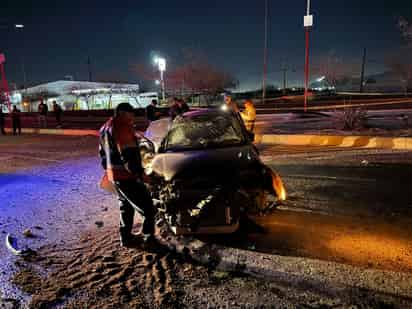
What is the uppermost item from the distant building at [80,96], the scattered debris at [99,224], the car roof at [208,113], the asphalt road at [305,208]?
the distant building at [80,96]

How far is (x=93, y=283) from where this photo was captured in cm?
315

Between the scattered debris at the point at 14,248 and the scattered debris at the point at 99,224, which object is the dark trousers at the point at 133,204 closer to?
the scattered debris at the point at 99,224

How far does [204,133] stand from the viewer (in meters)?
5.63

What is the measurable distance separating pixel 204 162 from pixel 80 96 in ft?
130

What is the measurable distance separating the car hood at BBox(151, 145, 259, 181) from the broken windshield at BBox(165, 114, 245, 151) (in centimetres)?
33

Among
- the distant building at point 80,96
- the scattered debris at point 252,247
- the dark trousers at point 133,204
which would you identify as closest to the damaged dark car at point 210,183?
the dark trousers at point 133,204

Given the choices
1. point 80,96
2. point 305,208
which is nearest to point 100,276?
point 305,208

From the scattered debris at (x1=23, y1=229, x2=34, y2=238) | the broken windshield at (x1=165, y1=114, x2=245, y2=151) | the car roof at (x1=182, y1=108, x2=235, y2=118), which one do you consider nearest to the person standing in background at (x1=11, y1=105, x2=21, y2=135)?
the car roof at (x1=182, y1=108, x2=235, y2=118)

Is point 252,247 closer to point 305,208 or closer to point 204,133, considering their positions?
point 305,208

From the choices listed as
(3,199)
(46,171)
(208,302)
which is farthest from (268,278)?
(46,171)

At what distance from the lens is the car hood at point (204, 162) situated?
4074 mm

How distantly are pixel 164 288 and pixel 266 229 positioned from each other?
1.64 m

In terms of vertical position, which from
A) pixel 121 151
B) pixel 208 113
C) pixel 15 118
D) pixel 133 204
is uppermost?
pixel 208 113

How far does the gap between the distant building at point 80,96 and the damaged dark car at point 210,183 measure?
26684mm
